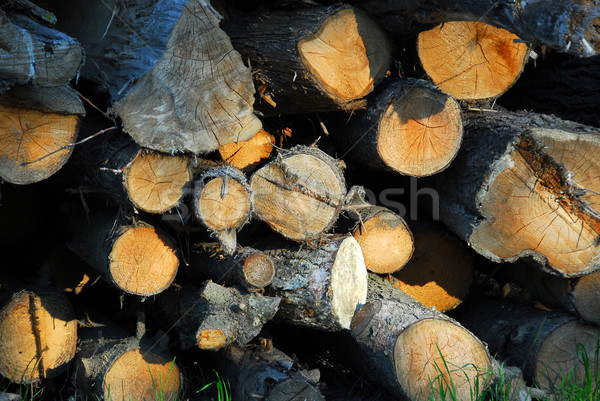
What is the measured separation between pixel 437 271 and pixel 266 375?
1.28 metres

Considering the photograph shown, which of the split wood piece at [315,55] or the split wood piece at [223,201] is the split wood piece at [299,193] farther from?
the split wood piece at [315,55]

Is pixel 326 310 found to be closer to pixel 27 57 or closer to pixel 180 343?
pixel 180 343

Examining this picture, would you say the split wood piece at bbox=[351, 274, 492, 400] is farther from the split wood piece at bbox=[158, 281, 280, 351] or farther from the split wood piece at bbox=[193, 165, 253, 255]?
the split wood piece at bbox=[193, 165, 253, 255]

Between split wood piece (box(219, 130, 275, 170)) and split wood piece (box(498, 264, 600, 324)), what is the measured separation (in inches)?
65.5

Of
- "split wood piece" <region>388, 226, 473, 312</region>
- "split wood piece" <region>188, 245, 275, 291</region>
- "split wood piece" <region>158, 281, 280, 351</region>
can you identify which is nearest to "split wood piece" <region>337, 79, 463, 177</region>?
"split wood piece" <region>388, 226, 473, 312</region>

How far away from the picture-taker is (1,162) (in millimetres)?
2215

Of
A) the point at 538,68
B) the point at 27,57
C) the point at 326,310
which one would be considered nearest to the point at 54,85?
the point at 27,57

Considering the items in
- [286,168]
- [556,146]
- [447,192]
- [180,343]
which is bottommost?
[180,343]

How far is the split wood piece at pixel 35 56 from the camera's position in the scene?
2.04 metres

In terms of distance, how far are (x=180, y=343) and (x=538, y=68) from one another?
291 cm

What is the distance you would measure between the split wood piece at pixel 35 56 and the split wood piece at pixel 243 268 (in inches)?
40.8

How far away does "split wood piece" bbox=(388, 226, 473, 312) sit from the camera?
3.35m

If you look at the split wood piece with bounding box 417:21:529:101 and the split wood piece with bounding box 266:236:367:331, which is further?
the split wood piece with bounding box 417:21:529:101

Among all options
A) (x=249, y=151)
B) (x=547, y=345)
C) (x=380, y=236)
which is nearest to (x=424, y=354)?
(x=380, y=236)
